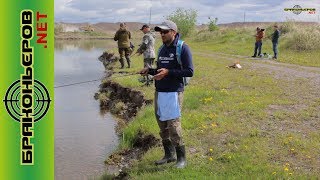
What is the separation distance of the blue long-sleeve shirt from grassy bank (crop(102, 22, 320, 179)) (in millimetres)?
1289

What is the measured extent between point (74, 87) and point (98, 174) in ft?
38.8

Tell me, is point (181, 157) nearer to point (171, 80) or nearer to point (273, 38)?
point (171, 80)

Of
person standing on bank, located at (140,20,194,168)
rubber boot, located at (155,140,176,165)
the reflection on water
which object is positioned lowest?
the reflection on water

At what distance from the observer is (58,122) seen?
12773 millimetres

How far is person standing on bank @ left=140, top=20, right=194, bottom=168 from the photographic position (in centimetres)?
661

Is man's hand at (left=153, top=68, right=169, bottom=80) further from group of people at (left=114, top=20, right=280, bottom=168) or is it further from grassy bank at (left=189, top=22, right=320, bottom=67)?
grassy bank at (left=189, top=22, right=320, bottom=67)

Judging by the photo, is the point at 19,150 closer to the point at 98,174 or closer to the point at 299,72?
the point at 98,174

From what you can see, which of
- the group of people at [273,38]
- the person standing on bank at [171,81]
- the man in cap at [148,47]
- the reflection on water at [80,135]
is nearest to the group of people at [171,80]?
the person standing on bank at [171,81]

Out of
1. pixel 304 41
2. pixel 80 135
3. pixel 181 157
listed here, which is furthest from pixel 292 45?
pixel 181 157

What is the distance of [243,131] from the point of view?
29.3ft

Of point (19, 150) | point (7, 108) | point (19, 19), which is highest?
point (19, 19)

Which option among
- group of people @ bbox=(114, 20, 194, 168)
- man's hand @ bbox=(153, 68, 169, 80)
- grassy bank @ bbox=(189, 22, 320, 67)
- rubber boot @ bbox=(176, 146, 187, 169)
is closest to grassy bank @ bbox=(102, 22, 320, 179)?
rubber boot @ bbox=(176, 146, 187, 169)

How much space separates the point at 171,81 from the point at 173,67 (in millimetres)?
212

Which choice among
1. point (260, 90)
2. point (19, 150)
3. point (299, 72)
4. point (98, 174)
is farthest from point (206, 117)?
point (299, 72)
